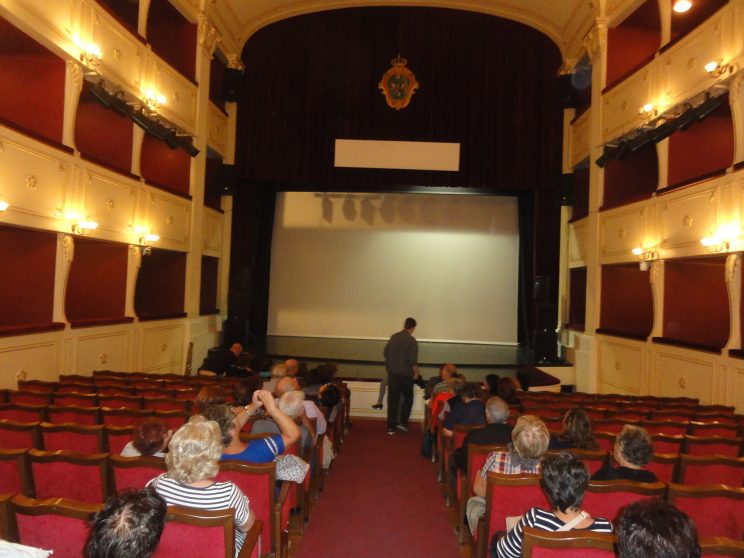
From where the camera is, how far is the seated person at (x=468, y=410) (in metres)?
4.73

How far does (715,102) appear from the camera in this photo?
686 centimetres

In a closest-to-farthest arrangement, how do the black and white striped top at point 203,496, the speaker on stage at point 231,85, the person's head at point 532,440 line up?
the black and white striped top at point 203,496, the person's head at point 532,440, the speaker on stage at point 231,85

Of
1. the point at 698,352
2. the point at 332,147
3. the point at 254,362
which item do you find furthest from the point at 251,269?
the point at 698,352

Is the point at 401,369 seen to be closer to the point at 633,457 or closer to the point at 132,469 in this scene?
the point at 633,457

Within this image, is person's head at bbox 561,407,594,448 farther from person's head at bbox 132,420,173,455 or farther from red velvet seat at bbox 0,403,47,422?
red velvet seat at bbox 0,403,47,422

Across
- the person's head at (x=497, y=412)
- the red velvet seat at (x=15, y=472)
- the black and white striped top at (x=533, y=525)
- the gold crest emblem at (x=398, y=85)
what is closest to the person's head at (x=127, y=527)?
the black and white striped top at (x=533, y=525)

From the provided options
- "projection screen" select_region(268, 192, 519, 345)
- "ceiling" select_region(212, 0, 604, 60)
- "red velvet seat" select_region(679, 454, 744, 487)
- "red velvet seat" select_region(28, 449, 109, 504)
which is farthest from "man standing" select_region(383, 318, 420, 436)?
"ceiling" select_region(212, 0, 604, 60)

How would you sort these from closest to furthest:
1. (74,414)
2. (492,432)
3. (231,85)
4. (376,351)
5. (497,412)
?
1. (492,432)
2. (497,412)
3. (74,414)
4. (231,85)
5. (376,351)

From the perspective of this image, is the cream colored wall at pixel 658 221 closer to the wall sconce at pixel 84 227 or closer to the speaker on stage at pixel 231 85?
the speaker on stage at pixel 231 85

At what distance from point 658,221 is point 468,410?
5336mm

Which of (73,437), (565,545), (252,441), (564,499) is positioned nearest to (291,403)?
(252,441)

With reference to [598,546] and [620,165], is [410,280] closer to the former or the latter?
[620,165]

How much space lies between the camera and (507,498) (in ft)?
9.03

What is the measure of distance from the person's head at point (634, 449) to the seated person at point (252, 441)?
183cm
